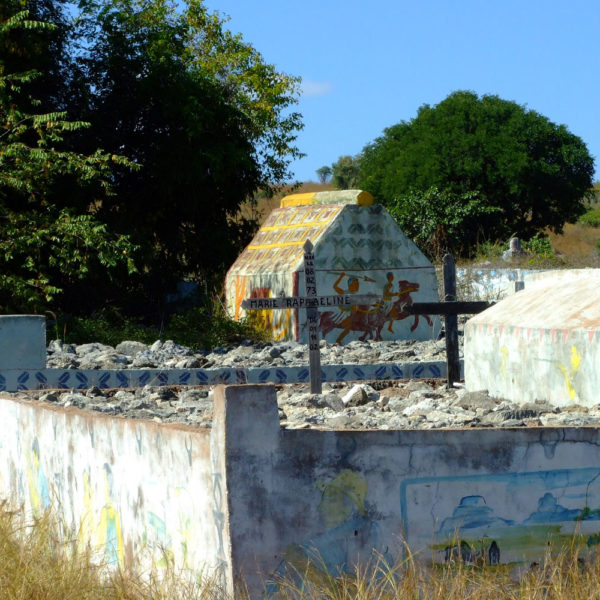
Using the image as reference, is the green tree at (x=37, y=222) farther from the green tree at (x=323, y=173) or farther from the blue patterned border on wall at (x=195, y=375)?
the green tree at (x=323, y=173)

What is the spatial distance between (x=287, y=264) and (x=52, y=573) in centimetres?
1430

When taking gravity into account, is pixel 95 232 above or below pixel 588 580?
above

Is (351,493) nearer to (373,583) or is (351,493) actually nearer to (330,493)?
(330,493)

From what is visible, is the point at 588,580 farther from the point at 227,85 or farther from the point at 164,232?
the point at 227,85

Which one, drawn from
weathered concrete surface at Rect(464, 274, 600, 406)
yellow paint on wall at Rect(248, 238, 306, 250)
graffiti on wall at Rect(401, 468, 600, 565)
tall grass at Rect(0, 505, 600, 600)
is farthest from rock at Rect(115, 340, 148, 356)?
graffiti on wall at Rect(401, 468, 600, 565)

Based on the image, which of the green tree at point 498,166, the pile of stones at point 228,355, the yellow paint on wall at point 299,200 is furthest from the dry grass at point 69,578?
the green tree at point 498,166

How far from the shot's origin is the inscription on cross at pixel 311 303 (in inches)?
486

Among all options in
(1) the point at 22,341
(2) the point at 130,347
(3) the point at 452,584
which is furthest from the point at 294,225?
(3) the point at 452,584

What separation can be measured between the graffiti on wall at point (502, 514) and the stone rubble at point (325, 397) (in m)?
1.65

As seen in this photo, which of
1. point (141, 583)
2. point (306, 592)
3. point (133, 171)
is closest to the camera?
point (306, 592)

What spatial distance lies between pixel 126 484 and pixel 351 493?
5.63 ft

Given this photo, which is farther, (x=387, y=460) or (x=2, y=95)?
(x=2, y=95)

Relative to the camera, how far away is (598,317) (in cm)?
971

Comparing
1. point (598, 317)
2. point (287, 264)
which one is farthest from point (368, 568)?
point (287, 264)
